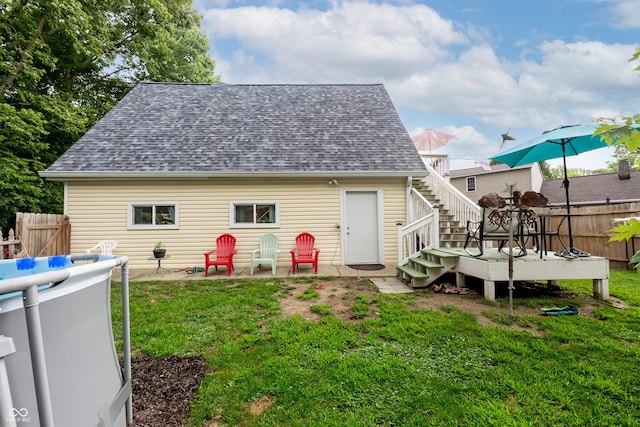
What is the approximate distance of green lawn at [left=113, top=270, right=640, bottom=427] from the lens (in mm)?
2131

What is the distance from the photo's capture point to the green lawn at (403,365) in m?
2.13

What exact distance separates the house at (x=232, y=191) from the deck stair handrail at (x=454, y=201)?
1.11 metres

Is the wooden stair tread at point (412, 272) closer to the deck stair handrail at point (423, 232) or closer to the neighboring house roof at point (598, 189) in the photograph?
the deck stair handrail at point (423, 232)

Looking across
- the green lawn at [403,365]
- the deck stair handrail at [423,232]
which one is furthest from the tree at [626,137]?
the deck stair handrail at [423,232]

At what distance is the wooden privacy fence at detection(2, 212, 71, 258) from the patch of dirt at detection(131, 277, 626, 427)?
18.6ft

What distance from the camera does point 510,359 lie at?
2.80 metres

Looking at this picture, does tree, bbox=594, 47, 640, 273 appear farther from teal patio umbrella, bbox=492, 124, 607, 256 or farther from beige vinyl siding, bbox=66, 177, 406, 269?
beige vinyl siding, bbox=66, 177, 406, 269

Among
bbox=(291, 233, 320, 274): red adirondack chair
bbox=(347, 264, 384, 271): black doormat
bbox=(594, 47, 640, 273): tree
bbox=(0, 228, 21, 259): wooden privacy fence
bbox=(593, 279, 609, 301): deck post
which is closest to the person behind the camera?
bbox=(594, 47, 640, 273): tree

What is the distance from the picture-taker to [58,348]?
1221 millimetres

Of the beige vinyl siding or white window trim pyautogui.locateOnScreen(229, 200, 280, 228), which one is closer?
the beige vinyl siding

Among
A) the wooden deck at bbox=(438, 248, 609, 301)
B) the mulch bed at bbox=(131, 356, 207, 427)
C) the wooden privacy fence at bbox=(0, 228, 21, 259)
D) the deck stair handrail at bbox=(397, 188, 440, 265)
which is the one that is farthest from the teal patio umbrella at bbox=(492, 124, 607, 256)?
the wooden privacy fence at bbox=(0, 228, 21, 259)

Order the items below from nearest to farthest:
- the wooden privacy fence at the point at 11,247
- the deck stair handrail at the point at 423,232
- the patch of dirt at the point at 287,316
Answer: the patch of dirt at the point at 287,316 < the wooden privacy fence at the point at 11,247 < the deck stair handrail at the point at 423,232

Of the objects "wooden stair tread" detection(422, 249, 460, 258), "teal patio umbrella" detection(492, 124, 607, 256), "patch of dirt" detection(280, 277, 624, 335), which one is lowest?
"patch of dirt" detection(280, 277, 624, 335)

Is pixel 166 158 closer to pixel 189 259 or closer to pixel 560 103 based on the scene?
pixel 189 259
